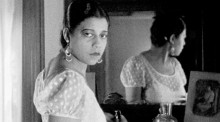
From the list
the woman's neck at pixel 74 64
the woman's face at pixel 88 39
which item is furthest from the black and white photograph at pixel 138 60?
the woman's neck at pixel 74 64

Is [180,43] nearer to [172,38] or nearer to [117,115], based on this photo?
[172,38]

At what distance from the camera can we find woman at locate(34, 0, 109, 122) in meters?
1.23

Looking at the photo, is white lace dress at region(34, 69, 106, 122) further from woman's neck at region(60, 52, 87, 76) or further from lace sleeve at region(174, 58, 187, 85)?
lace sleeve at region(174, 58, 187, 85)

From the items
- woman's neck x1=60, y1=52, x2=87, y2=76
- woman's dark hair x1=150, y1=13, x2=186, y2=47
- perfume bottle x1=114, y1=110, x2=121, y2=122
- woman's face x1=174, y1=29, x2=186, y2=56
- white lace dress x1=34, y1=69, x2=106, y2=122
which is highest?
woman's dark hair x1=150, y1=13, x2=186, y2=47

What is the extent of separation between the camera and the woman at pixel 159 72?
5.74ft

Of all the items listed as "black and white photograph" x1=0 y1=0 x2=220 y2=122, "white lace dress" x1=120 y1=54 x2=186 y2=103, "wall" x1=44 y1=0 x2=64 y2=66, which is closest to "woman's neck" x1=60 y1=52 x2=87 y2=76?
"black and white photograph" x1=0 y1=0 x2=220 y2=122

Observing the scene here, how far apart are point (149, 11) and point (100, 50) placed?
37 cm

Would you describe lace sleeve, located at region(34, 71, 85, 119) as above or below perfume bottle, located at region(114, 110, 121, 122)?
above

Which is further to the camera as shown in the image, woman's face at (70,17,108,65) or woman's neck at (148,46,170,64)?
woman's neck at (148,46,170,64)

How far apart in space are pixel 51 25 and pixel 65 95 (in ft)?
2.50

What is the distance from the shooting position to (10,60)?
5.49ft

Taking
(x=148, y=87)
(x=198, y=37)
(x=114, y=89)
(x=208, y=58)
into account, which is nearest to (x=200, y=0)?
(x=198, y=37)

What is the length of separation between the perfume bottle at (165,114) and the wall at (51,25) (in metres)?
0.69

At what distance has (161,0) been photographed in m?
1.74
